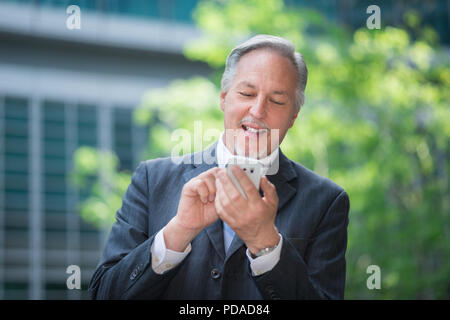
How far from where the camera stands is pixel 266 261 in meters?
2.02

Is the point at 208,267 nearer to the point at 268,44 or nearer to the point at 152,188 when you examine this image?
the point at 152,188

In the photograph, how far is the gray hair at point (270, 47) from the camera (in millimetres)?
2223

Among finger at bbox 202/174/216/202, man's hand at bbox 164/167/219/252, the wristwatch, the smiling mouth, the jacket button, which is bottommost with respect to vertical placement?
the jacket button

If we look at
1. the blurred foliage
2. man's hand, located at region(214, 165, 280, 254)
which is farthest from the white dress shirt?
the blurred foliage

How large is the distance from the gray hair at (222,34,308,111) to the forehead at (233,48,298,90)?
1 centimetres

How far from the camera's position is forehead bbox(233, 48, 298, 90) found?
221 cm

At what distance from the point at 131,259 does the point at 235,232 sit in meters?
0.36

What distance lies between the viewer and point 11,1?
51.2 feet

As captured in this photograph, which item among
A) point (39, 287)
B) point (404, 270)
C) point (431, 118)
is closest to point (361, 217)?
point (404, 270)

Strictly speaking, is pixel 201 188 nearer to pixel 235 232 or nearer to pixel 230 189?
pixel 230 189

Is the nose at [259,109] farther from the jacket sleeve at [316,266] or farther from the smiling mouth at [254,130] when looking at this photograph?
the jacket sleeve at [316,266]

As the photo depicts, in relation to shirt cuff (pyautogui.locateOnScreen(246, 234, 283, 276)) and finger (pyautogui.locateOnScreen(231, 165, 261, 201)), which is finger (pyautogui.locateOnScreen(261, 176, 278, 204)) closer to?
finger (pyautogui.locateOnScreen(231, 165, 261, 201))
